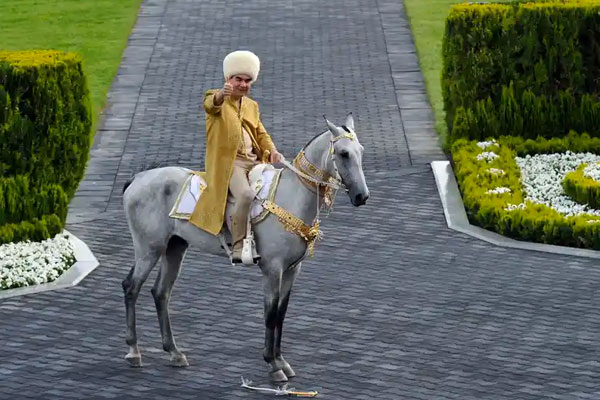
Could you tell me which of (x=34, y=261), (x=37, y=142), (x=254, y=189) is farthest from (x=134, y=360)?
(x=37, y=142)

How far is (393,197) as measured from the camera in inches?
728

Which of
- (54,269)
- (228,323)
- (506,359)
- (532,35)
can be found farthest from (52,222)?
(532,35)

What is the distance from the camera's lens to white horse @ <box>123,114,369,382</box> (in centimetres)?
1209

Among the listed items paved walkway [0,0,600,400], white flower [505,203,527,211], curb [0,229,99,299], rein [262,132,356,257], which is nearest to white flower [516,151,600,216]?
white flower [505,203,527,211]

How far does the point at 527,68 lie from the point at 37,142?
708 cm

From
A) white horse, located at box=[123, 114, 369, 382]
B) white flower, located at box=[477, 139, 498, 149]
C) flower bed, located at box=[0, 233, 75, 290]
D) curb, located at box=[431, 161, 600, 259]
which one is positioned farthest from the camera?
white flower, located at box=[477, 139, 498, 149]

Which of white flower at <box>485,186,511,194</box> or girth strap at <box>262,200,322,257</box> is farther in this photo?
white flower at <box>485,186,511,194</box>

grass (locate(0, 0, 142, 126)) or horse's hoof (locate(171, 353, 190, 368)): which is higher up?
grass (locate(0, 0, 142, 126))

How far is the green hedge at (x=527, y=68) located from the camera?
2012 cm

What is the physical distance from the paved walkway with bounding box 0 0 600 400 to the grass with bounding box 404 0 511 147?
0.25m

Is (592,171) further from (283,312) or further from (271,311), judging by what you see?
(271,311)

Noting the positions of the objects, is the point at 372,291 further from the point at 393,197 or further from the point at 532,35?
the point at 532,35

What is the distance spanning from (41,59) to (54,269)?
3.17 meters

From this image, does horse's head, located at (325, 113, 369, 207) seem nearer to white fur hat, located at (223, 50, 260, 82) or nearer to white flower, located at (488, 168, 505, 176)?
white fur hat, located at (223, 50, 260, 82)
